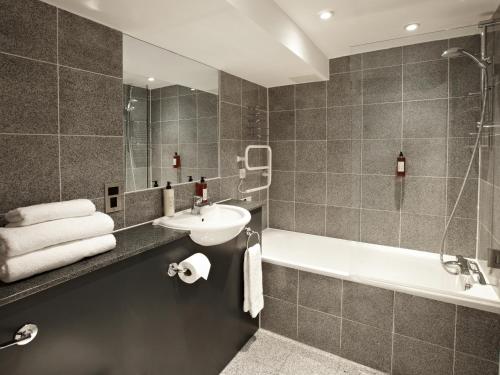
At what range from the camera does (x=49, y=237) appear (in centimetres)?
106

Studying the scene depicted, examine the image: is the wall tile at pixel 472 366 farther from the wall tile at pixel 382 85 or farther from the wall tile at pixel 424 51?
the wall tile at pixel 424 51

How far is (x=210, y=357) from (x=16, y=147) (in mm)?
1638

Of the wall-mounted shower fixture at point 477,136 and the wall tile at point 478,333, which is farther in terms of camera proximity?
the wall-mounted shower fixture at point 477,136

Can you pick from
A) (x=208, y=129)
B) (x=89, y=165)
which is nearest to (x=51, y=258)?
(x=89, y=165)

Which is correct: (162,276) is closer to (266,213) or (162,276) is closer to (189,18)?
(189,18)

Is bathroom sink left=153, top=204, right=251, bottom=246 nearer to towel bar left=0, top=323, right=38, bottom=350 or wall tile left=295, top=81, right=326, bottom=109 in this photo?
towel bar left=0, top=323, right=38, bottom=350

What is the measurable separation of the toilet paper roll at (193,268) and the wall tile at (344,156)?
185cm

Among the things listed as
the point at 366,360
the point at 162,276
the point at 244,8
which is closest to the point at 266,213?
the point at 366,360

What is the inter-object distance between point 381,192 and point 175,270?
201 centimetres

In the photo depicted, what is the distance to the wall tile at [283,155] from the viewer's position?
3.22m

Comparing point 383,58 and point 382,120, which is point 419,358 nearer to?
point 382,120

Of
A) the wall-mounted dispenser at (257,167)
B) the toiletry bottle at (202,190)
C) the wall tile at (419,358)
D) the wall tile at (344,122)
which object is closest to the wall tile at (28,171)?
the toiletry bottle at (202,190)

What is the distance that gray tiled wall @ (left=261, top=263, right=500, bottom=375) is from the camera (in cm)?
178

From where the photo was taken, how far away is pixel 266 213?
3418 millimetres
